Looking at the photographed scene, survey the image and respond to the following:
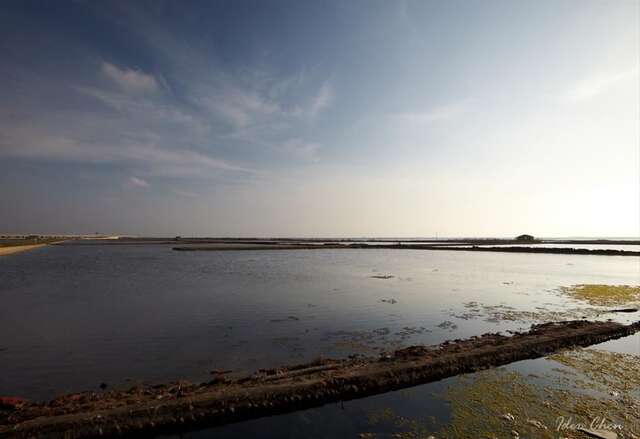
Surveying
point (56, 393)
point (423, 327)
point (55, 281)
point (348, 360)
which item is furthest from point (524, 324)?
point (55, 281)

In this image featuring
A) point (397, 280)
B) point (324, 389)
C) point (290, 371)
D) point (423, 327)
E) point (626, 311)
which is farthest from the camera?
point (397, 280)

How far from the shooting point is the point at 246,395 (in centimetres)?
804

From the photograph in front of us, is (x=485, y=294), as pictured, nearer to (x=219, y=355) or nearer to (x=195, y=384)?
(x=219, y=355)

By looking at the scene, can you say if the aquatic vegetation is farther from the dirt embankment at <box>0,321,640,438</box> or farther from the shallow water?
the dirt embankment at <box>0,321,640,438</box>

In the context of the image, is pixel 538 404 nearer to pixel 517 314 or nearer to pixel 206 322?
pixel 517 314

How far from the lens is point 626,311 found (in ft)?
61.6

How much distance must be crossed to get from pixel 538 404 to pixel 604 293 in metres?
23.2

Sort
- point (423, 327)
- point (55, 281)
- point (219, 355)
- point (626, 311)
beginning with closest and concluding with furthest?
point (219, 355), point (423, 327), point (626, 311), point (55, 281)

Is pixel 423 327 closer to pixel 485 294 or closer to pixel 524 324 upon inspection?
pixel 524 324

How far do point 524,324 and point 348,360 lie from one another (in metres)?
10.7

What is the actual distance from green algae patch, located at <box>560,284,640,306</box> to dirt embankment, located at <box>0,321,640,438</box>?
14.6m

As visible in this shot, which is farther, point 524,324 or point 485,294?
point 485,294

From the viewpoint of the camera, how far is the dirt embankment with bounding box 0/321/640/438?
22.4 ft

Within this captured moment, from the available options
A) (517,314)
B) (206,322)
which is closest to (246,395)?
(206,322)
